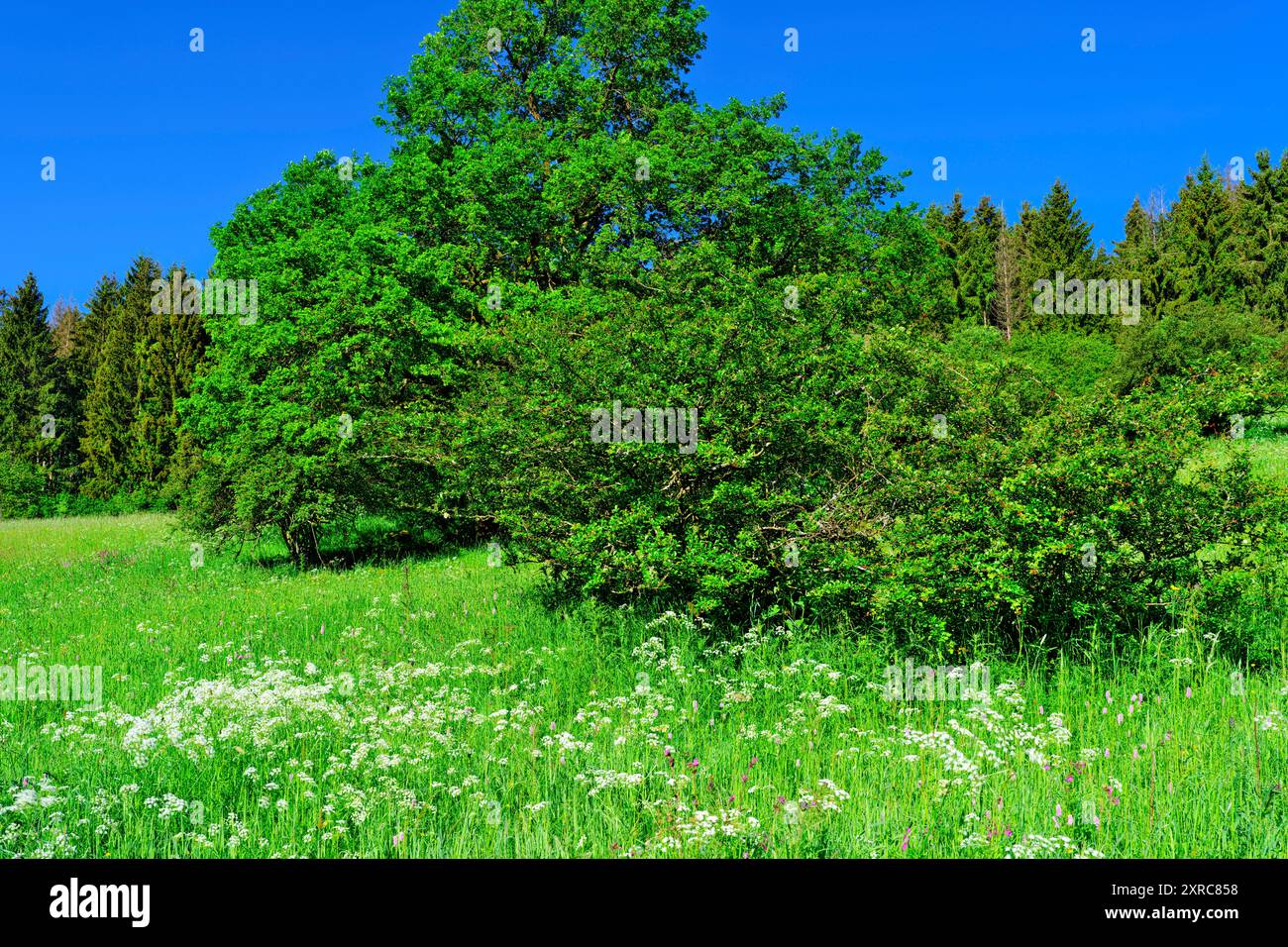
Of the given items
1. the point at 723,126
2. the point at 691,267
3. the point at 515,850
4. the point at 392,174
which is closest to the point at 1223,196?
the point at 723,126

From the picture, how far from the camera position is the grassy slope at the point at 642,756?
3826 mm

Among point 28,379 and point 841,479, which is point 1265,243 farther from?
point 28,379

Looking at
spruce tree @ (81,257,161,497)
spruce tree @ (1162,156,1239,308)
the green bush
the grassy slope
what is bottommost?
the grassy slope

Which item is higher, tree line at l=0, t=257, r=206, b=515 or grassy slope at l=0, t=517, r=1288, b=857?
tree line at l=0, t=257, r=206, b=515

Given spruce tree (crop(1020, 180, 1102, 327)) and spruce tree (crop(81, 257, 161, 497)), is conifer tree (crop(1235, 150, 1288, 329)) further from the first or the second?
spruce tree (crop(81, 257, 161, 497))

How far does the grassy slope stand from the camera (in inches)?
151

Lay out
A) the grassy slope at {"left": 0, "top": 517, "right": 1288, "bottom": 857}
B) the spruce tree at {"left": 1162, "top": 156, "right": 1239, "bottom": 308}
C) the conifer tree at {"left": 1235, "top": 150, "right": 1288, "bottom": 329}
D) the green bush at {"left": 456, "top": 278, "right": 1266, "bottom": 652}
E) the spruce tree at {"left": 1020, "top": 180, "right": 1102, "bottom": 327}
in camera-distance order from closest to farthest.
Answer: the grassy slope at {"left": 0, "top": 517, "right": 1288, "bottom": 857}
the green bush at {"left": 456, "top": 278, "right": 1266, "bottom": 652}
the conifer tree at {"left": 1235, "top": 150, "right": 1288, "bottom": 329}
the spruce tree at {"left": 1162, "top": 156, "right": 1239, "bottom": 308}
the spruce tree at {"left": 1020, "top": 180, "right": 1102, "bottom": 327}

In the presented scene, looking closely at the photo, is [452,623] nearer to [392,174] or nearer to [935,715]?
[935,715]

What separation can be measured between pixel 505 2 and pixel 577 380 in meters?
16.9

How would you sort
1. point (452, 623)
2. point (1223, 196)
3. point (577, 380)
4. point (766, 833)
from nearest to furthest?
point (766, 833) < point (577, 380) < point (452, 623) < point (1223, 196)

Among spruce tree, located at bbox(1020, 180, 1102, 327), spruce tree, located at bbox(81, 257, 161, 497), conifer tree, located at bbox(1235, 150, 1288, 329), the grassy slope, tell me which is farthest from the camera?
spruce tree, located at bbox(1020, 180, 1102, 327)

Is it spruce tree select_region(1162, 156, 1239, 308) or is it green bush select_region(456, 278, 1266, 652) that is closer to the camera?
green bush select_region(456, 278, 1266, 652)

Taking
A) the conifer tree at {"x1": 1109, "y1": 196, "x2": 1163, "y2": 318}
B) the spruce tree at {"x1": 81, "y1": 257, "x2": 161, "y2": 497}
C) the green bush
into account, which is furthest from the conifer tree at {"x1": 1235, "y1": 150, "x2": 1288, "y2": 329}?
the spruce tree at {"x1": 81, "y1": 257, "x2": 161, "y2": 497}

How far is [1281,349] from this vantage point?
2944 centimetres
